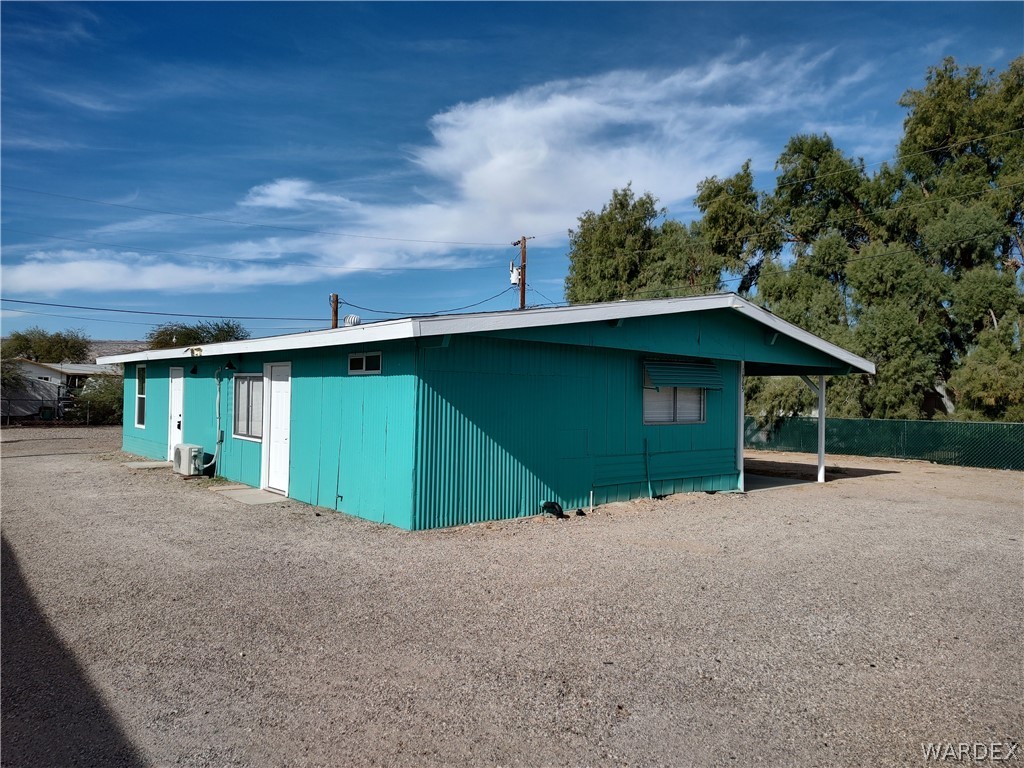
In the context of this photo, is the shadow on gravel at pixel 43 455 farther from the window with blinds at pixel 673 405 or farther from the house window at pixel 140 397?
the window with blinds at pixel 673 405

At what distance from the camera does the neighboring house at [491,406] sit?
24.4 ft

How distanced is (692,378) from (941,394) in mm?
15784

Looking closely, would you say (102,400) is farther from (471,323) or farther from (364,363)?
(471,323)

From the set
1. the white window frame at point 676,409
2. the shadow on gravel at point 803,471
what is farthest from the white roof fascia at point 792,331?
the shadow on gravel at point 803,471

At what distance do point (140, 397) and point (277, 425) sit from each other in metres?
7.66

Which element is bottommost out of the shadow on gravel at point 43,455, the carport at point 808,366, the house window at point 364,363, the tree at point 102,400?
the shadow on gravel at point 43,455

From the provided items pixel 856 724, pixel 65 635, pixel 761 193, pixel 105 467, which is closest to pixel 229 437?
pixel 105 467

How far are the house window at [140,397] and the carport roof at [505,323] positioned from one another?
365 cm

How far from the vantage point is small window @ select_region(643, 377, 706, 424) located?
10.2 metres

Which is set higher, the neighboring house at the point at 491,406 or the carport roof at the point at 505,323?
the carport roof at the point at 505,323

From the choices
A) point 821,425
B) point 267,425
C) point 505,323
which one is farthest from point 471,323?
point 821,425

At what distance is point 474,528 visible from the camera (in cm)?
754

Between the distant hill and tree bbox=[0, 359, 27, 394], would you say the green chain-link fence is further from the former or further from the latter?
the distant hill

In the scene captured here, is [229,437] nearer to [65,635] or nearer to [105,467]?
[105,467]
